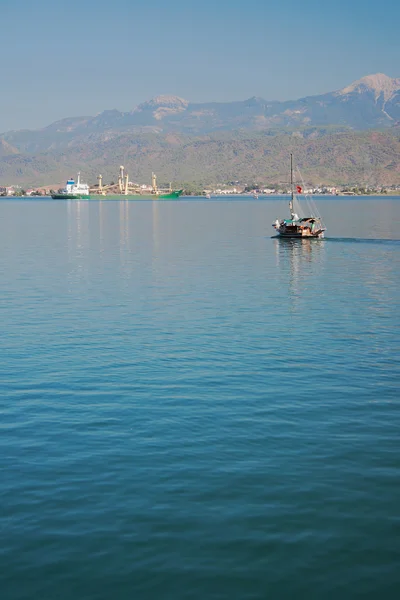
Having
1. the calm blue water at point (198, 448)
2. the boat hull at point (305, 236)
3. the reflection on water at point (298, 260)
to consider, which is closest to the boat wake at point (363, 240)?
the boat hull at point (305, 236)

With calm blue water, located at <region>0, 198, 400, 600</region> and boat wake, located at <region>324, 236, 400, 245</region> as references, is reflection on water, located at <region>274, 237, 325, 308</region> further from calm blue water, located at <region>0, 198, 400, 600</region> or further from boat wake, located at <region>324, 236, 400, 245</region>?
calm blue water, located at <region>0, 198, 400, 600</region>

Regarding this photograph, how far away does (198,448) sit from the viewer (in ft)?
81.9

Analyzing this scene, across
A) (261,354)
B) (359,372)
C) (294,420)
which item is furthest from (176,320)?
(294,420)

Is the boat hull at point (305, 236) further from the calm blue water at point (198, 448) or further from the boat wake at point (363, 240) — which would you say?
the calm blue water at point (198, 448)

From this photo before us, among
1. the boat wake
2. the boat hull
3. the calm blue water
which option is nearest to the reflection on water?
the boat hull

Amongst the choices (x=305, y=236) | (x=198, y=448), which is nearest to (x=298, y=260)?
(x=305, y=236)

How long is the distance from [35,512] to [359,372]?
61.6ft

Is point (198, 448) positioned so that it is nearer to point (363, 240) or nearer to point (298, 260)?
point (298, 260)

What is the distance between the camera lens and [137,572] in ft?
56.7

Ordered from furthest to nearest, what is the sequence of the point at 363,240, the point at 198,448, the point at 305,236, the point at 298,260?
the point at 305,236 → the point at 363,240 → the point at 298,260 → the point at 198,448

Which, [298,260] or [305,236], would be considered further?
[305,236]

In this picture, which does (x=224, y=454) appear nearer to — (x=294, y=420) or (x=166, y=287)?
(x=294, y=420)

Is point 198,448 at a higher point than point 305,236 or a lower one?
lower

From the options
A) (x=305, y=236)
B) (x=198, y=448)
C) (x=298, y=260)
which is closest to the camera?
(x=198, y=448)
